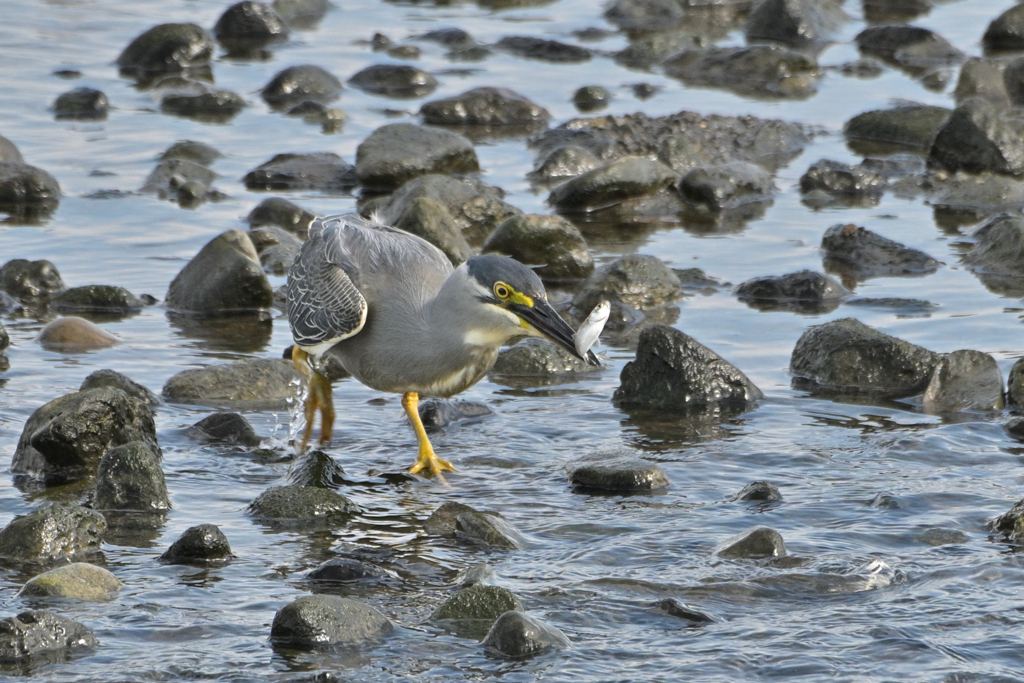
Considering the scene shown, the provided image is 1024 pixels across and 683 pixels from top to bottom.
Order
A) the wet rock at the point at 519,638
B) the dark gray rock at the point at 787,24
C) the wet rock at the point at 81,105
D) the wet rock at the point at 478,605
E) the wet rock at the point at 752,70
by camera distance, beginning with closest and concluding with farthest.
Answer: the wet rock at the point at 519,638
the wet rock at the point at 478,605
the wet rock at the point at 81,105
the wet rock at the point at 752,70
the dark gray rock at the point at 787,24

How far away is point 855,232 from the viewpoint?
1173cm

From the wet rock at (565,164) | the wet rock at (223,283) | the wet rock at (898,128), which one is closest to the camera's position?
the wet rock at (223,283)

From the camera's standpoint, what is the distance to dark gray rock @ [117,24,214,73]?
728 inches

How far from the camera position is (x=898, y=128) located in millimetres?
15680

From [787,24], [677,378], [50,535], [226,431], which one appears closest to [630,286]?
[677,378]

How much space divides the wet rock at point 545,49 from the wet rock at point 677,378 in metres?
12.1

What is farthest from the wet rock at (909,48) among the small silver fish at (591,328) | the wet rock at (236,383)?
the small silver fish at (591,328)

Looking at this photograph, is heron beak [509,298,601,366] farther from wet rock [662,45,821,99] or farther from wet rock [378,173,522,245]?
wet rock [662,45,821,99]

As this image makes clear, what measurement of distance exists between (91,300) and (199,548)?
4.65 meters

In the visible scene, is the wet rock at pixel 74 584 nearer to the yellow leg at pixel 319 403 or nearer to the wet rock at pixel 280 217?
the yellow leg at pixel 319 403

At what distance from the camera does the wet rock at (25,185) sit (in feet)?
41.4

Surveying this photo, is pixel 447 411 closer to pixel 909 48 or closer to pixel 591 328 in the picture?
pixel 591 328

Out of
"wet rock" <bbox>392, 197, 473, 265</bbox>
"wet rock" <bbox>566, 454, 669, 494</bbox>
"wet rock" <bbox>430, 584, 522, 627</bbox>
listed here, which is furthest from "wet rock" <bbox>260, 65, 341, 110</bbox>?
"wet rock" <bbox>430, 584, 522, 627</bbox>

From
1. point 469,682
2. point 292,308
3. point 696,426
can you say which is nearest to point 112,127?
point 292,308
